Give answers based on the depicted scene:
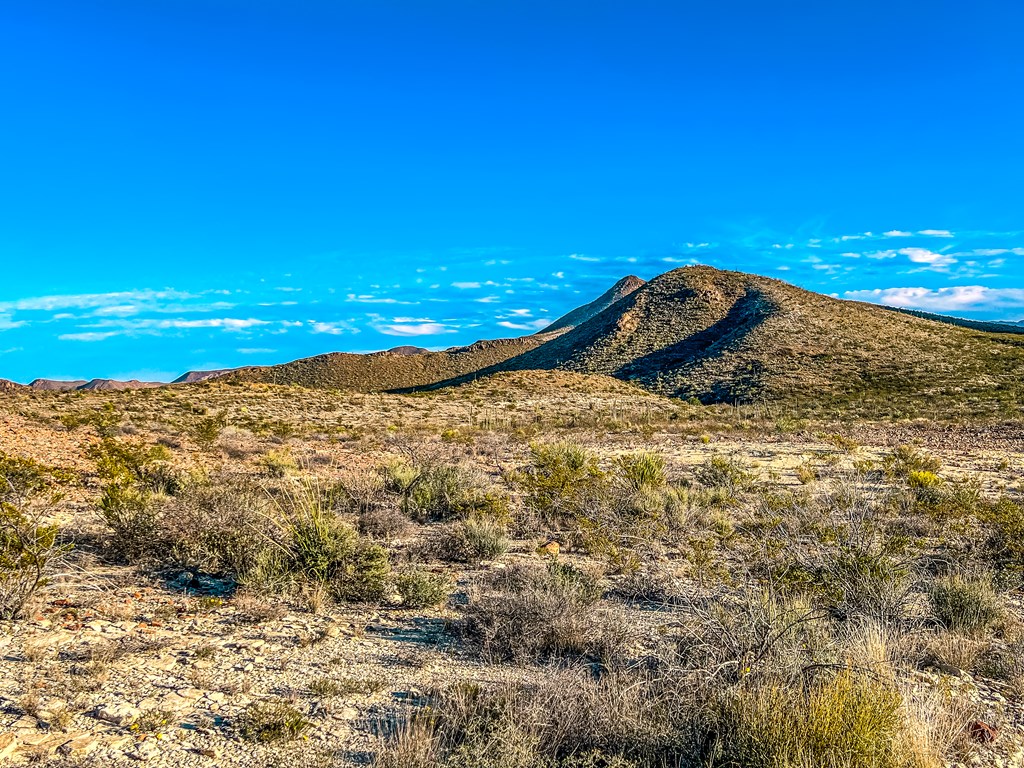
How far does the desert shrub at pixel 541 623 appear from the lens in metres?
5.14

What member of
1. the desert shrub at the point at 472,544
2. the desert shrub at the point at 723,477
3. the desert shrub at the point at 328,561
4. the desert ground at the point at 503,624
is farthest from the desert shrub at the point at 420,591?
the desert shrub at the point at 723,477

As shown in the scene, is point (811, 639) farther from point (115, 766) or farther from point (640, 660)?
point (115, 766)

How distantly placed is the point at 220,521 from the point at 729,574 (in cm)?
600

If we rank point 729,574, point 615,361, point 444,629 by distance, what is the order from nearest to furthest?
point 444,629 < point 729,574 < point 615,361

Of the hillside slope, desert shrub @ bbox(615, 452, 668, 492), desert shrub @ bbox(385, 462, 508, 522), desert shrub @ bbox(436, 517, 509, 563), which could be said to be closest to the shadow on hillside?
the hillside slope

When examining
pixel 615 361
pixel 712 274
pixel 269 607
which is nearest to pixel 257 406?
pixel 269 607

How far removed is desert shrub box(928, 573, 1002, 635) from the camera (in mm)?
5551

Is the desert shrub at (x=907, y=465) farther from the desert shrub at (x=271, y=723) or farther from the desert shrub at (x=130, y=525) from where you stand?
the desert shrub at (x=130, y=525)

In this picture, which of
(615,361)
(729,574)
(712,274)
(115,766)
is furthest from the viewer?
(712,274)

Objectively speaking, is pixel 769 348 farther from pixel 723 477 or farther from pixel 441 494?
pixel 441 494

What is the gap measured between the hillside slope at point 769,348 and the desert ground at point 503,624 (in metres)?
46.4

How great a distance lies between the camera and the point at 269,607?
19.7ft

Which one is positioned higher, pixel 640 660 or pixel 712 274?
pixel 712 274

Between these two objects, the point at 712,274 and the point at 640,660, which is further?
the point at 712,274
